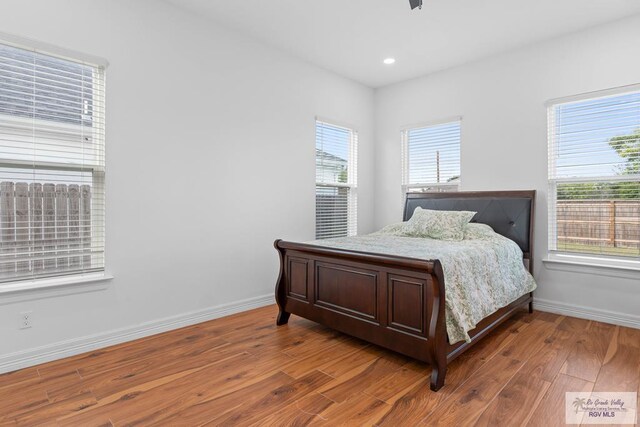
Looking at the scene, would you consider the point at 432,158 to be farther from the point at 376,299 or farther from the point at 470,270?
the point at 376,299

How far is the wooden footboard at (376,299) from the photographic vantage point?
82.7 inches

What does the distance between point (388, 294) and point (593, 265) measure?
92.4 inches

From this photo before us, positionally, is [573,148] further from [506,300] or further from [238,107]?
[238,107]

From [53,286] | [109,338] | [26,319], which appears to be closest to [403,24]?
[53,286]

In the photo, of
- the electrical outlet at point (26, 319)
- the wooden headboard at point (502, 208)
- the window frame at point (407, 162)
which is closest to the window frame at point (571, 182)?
the wooden headboard at point (502, 208)

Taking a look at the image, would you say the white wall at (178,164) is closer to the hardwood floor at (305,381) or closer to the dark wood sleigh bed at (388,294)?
the hardwood floor at (305,381)

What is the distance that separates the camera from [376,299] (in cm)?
246

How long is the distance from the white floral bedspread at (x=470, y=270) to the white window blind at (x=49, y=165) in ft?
6.04

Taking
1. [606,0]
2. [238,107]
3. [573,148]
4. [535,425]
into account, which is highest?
[606,0]

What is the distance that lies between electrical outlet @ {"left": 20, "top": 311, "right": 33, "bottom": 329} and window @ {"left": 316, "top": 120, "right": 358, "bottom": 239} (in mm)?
2869

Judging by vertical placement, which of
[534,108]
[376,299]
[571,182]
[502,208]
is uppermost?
[534,108]

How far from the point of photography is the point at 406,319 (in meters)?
2.28

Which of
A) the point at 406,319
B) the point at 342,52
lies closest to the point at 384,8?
the point at 342,52

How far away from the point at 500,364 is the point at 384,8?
303 cm
